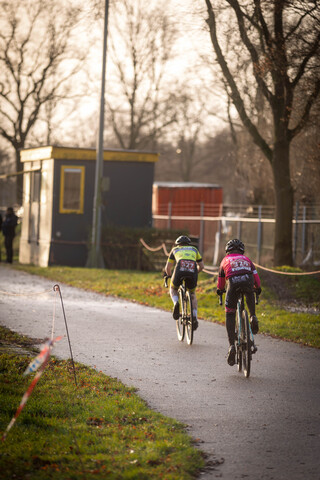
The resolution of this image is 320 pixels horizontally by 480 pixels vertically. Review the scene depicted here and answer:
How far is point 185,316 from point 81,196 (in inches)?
701

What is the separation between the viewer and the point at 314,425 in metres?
7.31

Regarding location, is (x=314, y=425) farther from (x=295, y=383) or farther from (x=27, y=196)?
(x=27, y=196)

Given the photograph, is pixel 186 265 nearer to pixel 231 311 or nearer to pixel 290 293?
pixel 231 311

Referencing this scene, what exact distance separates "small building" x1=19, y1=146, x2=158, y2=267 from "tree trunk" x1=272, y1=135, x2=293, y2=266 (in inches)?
314

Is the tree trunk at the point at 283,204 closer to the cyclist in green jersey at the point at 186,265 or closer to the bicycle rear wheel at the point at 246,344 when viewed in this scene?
the cyclist in green jersey at the point at 186,265

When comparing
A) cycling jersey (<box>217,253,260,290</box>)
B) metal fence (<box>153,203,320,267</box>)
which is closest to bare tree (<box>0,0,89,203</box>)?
metal fence (<box>153,203,320,267</box>)

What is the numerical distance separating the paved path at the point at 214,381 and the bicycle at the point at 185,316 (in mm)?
203

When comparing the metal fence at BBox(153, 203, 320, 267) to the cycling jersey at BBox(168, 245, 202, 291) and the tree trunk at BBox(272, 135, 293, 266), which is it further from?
the cycling jersey at BBox(168, 245, 202, 291)

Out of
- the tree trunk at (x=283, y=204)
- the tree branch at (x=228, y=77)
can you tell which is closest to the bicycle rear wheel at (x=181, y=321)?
the tree trunk at (x=283, y=204)

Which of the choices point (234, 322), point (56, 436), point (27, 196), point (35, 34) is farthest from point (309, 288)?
point (35, 34)

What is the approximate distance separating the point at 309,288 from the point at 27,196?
16.6 meters

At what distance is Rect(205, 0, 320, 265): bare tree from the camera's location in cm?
1836

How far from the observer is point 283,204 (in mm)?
22297

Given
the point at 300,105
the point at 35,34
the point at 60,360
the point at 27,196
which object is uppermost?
the point at 35,34
